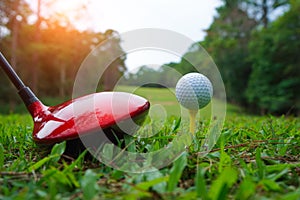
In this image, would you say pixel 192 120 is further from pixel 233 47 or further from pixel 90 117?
pixel 233 47

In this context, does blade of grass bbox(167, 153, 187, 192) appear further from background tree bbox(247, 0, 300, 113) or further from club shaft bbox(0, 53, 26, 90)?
background tree bbox(247, 0, 300, 113)

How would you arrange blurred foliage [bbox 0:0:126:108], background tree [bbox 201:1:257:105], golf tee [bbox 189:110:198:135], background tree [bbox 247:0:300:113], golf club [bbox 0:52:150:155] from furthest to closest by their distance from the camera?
background tree [bbox 201:1:257:105]
background tree [bbox 247:0:300:113]
blurred foliage [bbox 0:0:126:108]
golf tee [bbox 189:110:198:135]
golf club [bbox 0:52:150:155]

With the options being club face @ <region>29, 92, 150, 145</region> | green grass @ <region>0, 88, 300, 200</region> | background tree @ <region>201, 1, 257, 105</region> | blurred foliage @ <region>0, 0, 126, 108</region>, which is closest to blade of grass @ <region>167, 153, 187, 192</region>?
green grass @ <region>0, 88, 300, 200</region>

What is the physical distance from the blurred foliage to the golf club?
6.80 m

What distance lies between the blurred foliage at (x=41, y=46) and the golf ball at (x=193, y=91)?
21.8 feet

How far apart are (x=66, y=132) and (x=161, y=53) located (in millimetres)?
492

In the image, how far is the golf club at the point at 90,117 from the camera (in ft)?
2.82

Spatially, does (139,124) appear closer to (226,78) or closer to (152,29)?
(152,29)

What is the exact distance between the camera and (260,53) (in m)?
13.2

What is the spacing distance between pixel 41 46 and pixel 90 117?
38.1 ft

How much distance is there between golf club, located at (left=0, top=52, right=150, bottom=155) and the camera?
861 mm

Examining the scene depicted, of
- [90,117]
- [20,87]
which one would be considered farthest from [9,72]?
[90,117]

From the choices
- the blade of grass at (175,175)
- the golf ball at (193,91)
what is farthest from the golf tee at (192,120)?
the blade of grass at (175,175)

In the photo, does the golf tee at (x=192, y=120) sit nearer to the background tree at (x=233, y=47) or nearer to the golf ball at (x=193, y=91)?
the golf ball at (x=193, y=91)
